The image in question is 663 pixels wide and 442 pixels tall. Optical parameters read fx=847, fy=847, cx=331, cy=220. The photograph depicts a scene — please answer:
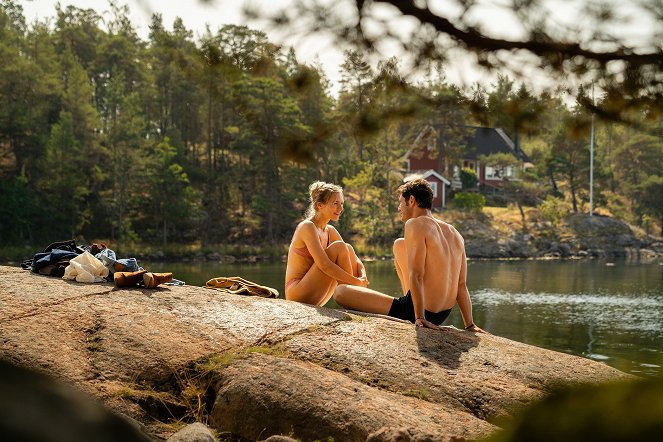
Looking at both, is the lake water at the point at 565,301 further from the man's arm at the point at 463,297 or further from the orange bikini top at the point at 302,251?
the orange bikini top at the point at 302,251

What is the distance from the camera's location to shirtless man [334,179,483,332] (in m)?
6.45

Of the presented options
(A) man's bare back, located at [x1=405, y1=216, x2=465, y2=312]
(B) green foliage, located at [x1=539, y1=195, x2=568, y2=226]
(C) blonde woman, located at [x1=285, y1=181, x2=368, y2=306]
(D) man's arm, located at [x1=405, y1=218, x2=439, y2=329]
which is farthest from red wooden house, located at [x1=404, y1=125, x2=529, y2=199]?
(D) man's arm, located at [x1=405, y1=218, x2=439, y2=329]

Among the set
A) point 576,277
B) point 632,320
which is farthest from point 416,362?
point 576,277

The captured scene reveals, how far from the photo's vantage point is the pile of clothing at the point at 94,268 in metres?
6.84

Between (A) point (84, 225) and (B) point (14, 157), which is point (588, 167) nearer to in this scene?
(A) point (84, 225)

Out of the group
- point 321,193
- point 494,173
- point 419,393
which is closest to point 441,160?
point 494,173

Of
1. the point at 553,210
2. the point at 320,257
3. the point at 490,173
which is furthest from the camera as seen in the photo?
the point at 490,173

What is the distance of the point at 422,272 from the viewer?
21.4 ft

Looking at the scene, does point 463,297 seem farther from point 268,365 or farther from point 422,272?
point 268,365

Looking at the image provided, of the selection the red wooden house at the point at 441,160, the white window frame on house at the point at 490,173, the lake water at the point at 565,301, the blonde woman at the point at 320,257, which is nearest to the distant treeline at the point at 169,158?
the red wooden house at the point at 441,160

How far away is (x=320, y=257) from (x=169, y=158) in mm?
43473

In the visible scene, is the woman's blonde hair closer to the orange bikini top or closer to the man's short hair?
the orange bikini top

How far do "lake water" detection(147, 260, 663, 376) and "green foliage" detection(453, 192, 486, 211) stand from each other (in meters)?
9.43

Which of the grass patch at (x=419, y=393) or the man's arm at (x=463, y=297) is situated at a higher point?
the man's arm at (x=463, y=297)
